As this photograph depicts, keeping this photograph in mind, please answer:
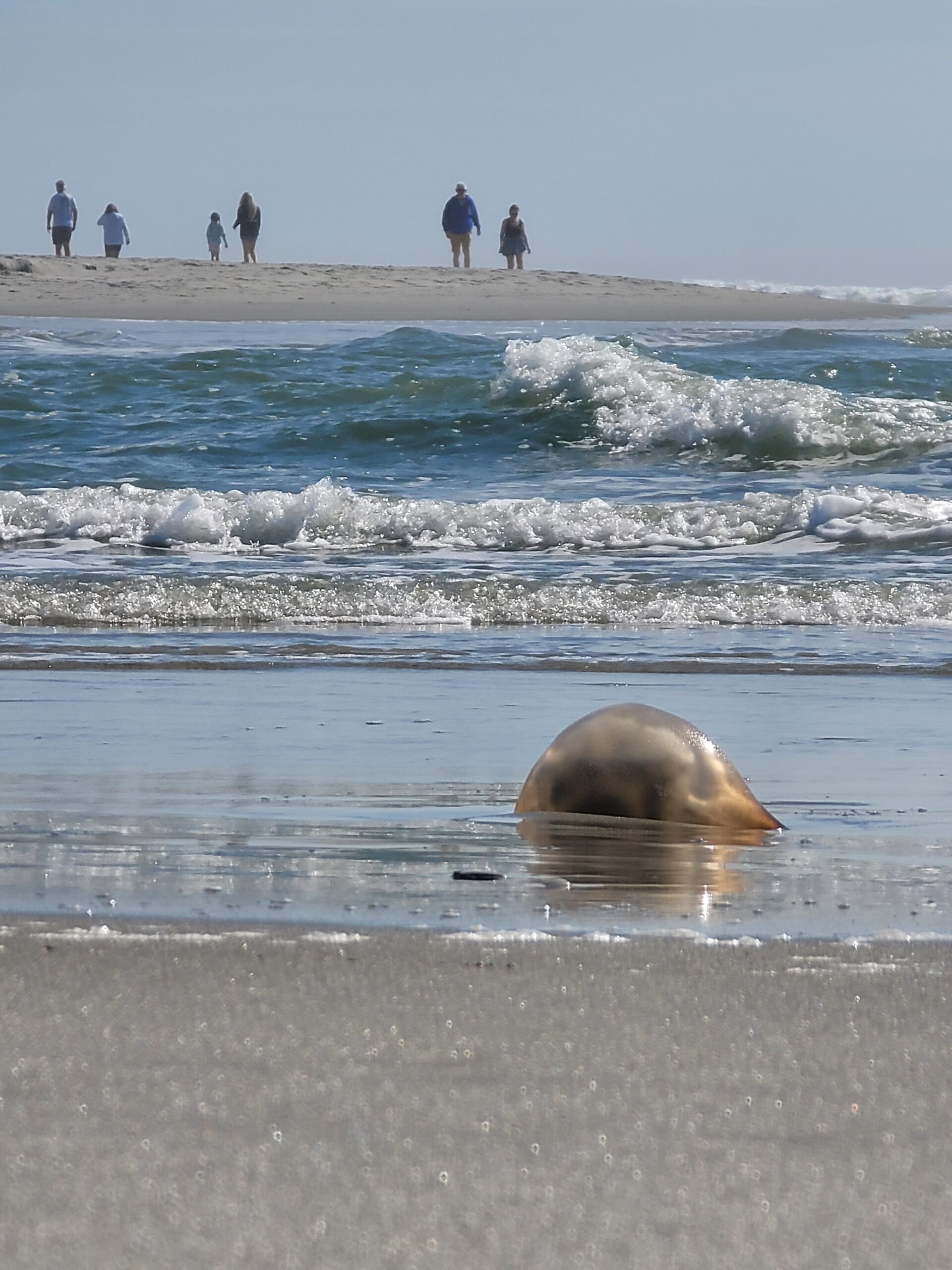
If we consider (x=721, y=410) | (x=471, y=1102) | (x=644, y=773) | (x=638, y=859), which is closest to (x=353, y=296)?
(x=721, y=410)

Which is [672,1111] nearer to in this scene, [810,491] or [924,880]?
[924,880]

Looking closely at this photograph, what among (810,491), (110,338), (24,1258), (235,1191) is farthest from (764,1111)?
(110,338)

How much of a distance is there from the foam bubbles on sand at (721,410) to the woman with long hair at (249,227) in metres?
11.8

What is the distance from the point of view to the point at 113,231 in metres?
23.4

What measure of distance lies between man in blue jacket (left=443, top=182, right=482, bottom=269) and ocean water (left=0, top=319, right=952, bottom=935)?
8.31 meters

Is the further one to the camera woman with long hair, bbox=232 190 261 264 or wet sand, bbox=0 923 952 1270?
woman with long hair, bbox=232 190 261 264

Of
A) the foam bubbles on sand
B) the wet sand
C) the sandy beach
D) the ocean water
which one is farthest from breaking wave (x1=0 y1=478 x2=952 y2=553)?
the sandy beach

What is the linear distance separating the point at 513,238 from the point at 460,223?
1.18m

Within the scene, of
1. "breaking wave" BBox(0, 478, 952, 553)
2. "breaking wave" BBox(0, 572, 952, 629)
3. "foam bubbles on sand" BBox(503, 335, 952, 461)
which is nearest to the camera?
"breaking wave" BBox(0, 572, 952, 629)

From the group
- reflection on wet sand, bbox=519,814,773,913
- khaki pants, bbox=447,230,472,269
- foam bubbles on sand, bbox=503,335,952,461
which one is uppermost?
khaki pants, bbox=447,230,472,269

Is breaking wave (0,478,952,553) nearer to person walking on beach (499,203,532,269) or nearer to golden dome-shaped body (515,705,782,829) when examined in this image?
golden dome-shaped body (515,705,782,829)

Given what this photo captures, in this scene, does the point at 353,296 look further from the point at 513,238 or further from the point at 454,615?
the point at 454,615

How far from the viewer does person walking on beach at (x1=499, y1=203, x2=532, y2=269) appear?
24016 mm

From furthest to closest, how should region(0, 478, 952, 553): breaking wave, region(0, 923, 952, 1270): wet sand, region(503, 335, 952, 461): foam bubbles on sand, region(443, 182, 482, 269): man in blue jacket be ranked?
region(443, 182, 482, 269): man in blue jacket, region(503, 335, 952, 461): foam bubbles on sand, region(0, 478, 952, 553): breaking wave, region(0, 923, 952, 1270): wet sand
